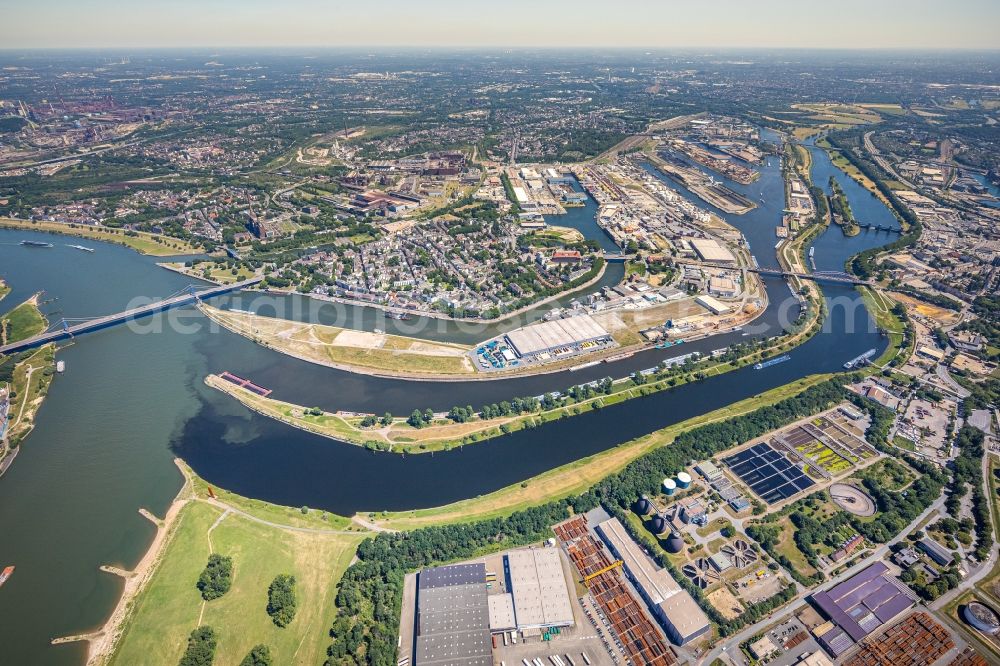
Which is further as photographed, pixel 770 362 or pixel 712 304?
pixel 712 304

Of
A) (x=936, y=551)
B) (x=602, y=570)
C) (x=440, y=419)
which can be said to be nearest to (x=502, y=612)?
(x=602, y=570)

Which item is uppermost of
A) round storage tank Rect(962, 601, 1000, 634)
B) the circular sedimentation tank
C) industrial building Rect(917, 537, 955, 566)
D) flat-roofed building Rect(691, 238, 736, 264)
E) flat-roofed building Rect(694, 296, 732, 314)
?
flat-roofed building Rect(691, 238, 736, 264)

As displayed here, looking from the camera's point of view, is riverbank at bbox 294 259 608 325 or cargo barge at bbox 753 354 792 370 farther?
riverbank at bbox 294 259 608 325

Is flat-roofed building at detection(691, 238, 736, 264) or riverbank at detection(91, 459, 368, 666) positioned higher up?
flat-roofed building at detection(691, 238, 736, 264)

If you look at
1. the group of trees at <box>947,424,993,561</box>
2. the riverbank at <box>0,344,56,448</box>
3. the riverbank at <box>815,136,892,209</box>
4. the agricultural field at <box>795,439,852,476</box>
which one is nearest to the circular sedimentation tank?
the agricultural field at <box>795,439,852,476</box>

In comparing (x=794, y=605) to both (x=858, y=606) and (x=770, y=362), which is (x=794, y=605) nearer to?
(x=858, y=606)

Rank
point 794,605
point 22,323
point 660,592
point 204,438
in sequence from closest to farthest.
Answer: point 660,592 → point 794,605 → point 204,438 → point 22,323

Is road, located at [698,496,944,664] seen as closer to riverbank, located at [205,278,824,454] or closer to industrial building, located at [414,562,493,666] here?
industrial building, located at [414,562,493,666]
